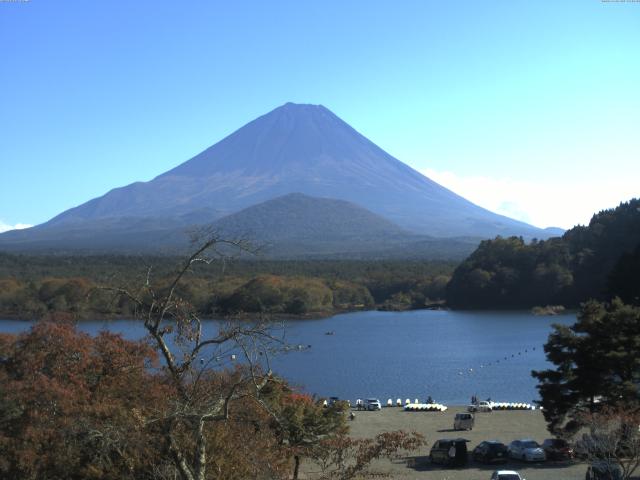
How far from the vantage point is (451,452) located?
1130 centimetres

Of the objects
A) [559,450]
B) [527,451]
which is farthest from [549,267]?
[527,451]

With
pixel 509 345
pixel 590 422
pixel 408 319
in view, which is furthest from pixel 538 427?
pixel 408 319

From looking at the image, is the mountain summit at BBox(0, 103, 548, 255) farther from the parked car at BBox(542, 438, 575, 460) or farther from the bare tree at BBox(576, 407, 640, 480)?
the bare tree at BBox(576, 407, 640, 480)

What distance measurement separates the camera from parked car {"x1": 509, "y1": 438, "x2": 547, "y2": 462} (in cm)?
1138

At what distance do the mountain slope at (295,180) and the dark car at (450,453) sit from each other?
418 ft

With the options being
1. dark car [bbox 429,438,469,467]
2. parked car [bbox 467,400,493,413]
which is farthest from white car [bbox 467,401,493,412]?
dark car [bbox 429,438,469,467]

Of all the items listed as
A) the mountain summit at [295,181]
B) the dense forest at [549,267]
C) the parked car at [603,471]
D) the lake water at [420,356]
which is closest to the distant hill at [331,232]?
the mountain summit at [295,181]

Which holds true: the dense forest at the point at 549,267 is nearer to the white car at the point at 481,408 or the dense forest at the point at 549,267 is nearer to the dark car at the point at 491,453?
the white car at the point at 481,408

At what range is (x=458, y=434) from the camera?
1423cm

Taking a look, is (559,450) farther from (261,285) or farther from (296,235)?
(296,235)

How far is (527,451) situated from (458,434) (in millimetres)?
2865

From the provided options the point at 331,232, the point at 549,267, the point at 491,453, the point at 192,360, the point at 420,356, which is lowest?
the point at 420,356

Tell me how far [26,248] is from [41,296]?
60305mm

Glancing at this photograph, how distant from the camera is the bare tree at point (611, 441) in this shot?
8.37 metres
